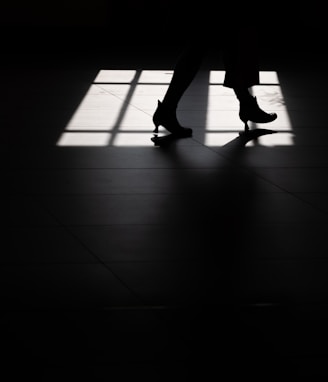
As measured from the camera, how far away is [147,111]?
673 centimetres

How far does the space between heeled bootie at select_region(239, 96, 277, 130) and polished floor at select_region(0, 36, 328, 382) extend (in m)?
0.10

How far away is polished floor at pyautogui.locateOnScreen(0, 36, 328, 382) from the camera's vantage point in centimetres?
257

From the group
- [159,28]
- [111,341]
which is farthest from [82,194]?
[159,28]

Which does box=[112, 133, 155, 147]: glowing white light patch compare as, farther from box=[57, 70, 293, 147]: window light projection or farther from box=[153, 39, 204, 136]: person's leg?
box=[153, 39, 204, 136]: person's leg

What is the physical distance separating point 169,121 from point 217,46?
0.53 meters

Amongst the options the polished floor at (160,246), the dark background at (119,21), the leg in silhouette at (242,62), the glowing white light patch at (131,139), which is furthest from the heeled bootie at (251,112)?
the dark background at (119,21)

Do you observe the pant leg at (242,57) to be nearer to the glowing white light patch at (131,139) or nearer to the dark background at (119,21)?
the glowing white light patch at (131,139)

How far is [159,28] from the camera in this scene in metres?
13.4

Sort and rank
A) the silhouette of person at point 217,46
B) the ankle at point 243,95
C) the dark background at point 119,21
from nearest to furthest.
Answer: the silhouette of person at point 217,46 < the ankle at point 243,95 < the dark background at point 119,21

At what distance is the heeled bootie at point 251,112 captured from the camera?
588 cm

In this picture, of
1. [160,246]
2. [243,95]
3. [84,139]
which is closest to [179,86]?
[243,95]

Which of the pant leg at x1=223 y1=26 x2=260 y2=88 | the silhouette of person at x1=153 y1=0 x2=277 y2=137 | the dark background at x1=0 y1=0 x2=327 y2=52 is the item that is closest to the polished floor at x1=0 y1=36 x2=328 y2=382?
the silhouette of person at x1=153 y1=0 x2=277 y2=137

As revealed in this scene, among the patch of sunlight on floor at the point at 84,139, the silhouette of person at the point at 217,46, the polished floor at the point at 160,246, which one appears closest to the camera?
the polished floor at the point at 160,246

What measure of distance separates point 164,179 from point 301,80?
13.8ft
